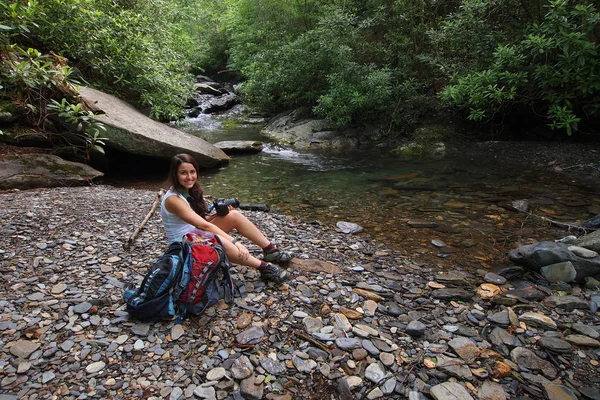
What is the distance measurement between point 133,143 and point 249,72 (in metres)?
11.2

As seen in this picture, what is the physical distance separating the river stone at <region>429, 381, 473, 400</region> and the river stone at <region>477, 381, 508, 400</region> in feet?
0.36

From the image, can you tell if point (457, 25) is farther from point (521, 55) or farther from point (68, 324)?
point (68, 324)

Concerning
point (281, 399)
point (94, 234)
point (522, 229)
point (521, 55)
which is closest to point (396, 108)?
point (521, 55)

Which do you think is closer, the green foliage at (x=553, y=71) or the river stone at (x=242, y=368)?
the river stone at (x=242, y=368)

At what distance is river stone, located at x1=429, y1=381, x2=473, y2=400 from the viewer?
237cm

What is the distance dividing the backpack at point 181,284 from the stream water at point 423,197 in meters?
2.87

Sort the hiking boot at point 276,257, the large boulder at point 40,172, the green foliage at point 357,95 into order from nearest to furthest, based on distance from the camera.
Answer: the hiking boot at point 276,257 → the large boulder at point 40,172 → the green foliage at point 357,95

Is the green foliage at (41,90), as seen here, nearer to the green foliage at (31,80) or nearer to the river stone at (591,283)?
the green foliage at (31,80)

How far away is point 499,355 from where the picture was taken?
280 centimetres

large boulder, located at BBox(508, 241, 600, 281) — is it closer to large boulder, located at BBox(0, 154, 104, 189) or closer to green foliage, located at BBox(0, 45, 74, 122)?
green foliage, located at BBox(0, 45, 74, 122)

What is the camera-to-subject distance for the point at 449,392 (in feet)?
7.91

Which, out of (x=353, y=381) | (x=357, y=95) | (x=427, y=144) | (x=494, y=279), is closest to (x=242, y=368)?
(x=353, y=381)

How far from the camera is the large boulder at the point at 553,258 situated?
12.8ft

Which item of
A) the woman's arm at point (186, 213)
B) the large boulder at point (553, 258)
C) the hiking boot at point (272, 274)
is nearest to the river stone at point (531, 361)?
the large boulder at point (553, 258)
